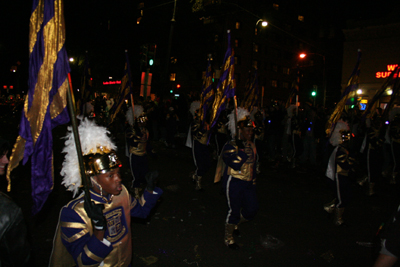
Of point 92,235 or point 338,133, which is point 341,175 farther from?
point 92,235

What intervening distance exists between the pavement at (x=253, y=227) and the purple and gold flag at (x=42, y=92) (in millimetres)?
1850

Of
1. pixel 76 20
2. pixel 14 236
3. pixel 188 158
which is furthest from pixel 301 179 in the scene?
pixel 76 20

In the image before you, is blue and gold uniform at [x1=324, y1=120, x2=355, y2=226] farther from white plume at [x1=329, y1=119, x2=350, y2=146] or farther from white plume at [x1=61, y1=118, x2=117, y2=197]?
white plume at [x1=61, y1=118, x2=117, y2=197]

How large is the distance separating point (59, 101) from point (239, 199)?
3.30m

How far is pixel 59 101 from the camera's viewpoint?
2199 millimetres

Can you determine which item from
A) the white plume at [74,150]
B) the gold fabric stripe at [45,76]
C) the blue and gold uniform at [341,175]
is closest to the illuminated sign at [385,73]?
the blue and gold uniform at [341,175]

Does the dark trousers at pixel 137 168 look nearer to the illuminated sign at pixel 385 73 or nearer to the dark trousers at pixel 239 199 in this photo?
the dark trousers at pixel 239 199

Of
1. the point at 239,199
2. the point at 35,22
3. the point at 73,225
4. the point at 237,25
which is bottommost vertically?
the point at 239,199

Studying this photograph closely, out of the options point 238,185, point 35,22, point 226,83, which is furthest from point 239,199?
point 35,22

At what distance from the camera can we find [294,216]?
6.08m

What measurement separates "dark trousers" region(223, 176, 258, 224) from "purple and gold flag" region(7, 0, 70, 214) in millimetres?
3053

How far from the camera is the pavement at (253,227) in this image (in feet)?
14.3

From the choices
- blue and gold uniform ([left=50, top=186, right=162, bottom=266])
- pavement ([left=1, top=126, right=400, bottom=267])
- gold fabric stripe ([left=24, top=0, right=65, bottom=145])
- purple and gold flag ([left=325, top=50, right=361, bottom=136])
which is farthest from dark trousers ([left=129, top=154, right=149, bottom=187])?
gold fabric stripe ([left=24, top=0, right=65, bottom=145])

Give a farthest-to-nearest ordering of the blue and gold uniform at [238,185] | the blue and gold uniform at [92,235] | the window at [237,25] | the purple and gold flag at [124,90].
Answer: the window at [237,25], the purple and gold flag at [124,90], the blue and gold uniform at [238,185], the blue and gold uniform at [92,235]
